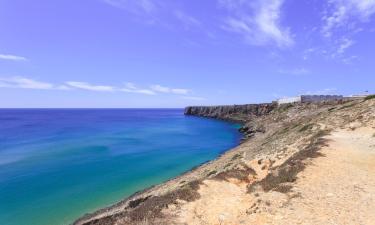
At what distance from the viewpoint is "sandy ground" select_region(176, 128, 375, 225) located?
1105 cm

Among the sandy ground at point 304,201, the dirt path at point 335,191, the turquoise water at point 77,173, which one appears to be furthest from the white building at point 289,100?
the sandy ground at point 304,201

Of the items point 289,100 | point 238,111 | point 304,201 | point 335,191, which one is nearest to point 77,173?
point 304,201

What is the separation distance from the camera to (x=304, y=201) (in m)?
12.4

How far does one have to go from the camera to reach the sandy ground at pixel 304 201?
11055 mm

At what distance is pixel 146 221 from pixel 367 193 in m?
9.74

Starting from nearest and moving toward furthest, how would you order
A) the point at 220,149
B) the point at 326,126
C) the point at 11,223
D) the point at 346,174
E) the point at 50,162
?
the point at 346,174, the point at 11,223, the point at 326,126, the point at 50,162, the point at 220,149

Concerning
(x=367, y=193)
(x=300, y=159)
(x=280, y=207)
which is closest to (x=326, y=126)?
(x=300, y=159)

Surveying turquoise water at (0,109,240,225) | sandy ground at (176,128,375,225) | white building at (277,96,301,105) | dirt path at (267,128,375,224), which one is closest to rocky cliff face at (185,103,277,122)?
white building at (277,96,301,105)

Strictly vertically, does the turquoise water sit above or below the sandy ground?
below

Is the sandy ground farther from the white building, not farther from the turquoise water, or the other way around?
the white building

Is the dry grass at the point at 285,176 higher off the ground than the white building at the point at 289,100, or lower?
lower

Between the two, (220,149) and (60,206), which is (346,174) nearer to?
(60,206)

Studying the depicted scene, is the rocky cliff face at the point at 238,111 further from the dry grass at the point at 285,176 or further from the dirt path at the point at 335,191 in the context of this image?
the dirt path at the point at 335,191

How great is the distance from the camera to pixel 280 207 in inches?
470
